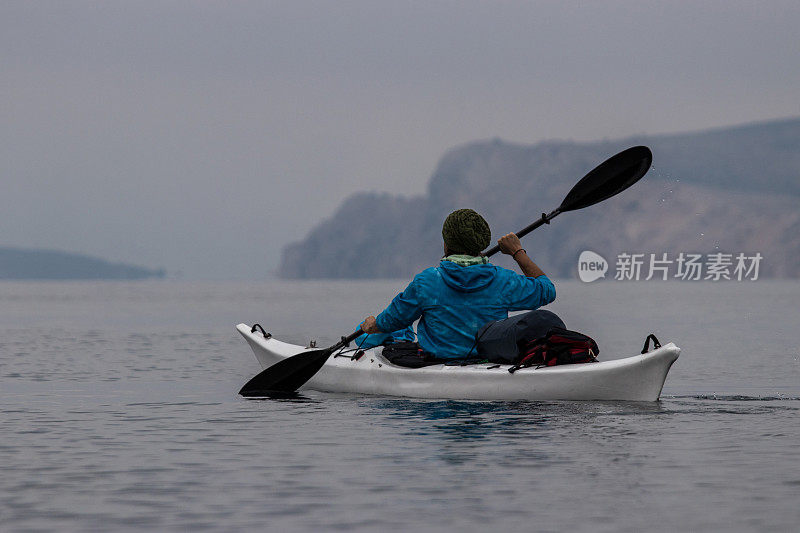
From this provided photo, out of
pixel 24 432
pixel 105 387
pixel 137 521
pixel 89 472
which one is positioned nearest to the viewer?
pixel 137 521

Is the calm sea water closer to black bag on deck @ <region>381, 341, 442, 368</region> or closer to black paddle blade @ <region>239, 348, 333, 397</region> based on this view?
black paddle blade @ <region>239, 348, 333, 397</region>

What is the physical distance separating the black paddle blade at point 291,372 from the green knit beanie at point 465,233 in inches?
99.5

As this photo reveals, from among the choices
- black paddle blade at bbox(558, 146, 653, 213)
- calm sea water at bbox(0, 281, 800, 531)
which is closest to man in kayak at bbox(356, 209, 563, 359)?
calm sea water at bbox(0, 281, 800, 531)

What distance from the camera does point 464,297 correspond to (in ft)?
37.6

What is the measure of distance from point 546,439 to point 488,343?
211cm

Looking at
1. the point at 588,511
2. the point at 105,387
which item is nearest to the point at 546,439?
the point at 588,511

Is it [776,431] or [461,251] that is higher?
[461,251]

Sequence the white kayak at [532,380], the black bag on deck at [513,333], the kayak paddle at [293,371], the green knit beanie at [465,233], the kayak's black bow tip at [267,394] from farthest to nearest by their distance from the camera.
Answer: the kayak's black bow tip at [267,394] < the kayak paddle at [293,371] < the green knit beanie at [465,233] < the black bag on deck at [513,333] < the white kayak at [532,380]

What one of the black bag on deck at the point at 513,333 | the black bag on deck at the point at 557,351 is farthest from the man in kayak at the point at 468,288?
the black bag on deck at the point at 557,351

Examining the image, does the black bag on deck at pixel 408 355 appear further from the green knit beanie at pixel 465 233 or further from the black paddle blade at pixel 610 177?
the black paddle blade at pixel 610 177

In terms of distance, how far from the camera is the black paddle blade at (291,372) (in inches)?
525

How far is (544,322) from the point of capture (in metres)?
11.2

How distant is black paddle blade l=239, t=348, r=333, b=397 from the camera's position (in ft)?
43.8

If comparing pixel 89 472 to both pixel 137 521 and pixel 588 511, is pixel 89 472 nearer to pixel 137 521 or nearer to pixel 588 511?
pixel 137 521
